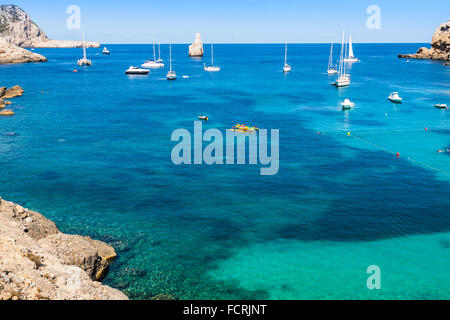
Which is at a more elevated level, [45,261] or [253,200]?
[45,261]

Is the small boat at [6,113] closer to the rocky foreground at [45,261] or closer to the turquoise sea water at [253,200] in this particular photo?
the turquoise sea water at [253,200]

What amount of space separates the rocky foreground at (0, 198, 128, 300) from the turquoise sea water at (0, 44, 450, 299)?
2.58 metres

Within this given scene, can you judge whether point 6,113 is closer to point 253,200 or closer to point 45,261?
point 253,200

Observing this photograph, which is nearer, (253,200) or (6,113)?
(253,200)

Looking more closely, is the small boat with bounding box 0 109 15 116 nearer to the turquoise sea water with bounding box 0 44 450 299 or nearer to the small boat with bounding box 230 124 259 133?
the turquoise sea water with bounding box 0 44 450 299

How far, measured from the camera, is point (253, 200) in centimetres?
4316

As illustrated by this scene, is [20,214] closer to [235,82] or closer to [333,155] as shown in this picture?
[333,155]

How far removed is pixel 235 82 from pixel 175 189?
11398 centimetres
